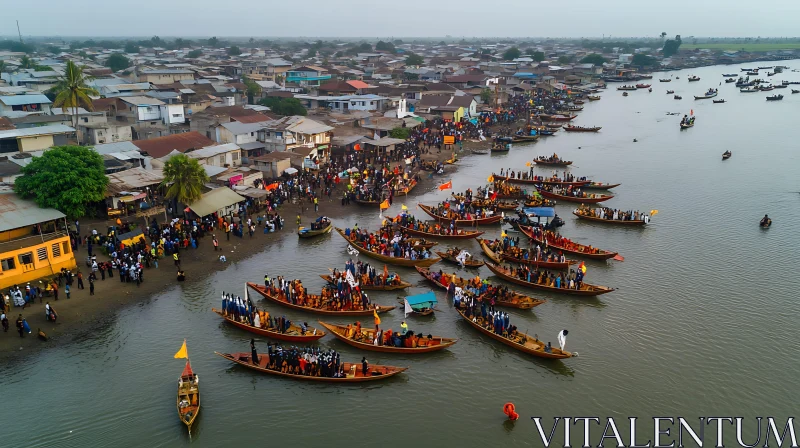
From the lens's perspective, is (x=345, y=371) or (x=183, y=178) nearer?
(x=345, y=371)

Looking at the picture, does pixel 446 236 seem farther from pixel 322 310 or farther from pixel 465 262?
pixel 322 310

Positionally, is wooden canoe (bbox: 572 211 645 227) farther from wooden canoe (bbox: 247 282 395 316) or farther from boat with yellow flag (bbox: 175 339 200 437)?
boat with yellow flag (bbox: 175 339 200 437)

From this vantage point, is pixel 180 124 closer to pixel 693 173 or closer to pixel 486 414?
pixel 486 414

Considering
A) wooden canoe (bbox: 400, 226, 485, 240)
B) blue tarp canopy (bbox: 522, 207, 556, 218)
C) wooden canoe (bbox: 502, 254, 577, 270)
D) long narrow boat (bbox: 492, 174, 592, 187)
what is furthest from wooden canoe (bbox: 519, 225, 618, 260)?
long narrow boat (bbox: 492, 174, 592, 187)

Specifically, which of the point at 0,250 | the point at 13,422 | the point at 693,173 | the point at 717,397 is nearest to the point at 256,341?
the point at 13,422

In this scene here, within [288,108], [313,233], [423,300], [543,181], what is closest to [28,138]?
[313,233]

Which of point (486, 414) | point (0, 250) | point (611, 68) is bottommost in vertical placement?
point (486, 414)

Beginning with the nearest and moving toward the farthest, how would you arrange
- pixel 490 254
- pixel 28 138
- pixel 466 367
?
pixel 466 367
pixel 490 254
pixel 28 138
